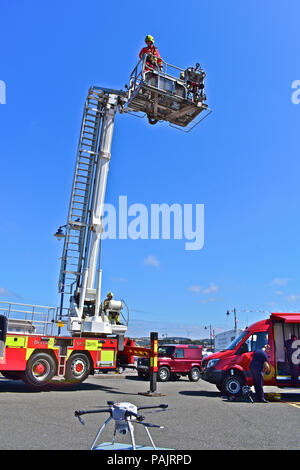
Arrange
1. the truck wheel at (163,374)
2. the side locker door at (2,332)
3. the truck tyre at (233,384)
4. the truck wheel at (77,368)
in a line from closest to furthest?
the side locker door at (2,332) < the truck tyre at (233,384) < the truck wheel at (77,368) < the truck wheel at (163,374)

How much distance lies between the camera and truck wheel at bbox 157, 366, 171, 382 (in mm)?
19797

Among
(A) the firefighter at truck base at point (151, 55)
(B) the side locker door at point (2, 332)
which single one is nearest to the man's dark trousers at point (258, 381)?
(B) the side locker door at point (2, 332)

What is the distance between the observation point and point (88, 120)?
15.6 meters

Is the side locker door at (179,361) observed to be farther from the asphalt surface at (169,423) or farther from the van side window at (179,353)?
the asphalt surface at (169,423)

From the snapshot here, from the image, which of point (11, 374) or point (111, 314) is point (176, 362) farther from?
point (11, 374)

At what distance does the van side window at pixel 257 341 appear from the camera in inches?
526

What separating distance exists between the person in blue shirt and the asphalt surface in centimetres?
44

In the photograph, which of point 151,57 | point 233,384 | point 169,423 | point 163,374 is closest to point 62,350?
point 233,384

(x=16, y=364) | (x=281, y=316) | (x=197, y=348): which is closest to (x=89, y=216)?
(x=16, y=364)

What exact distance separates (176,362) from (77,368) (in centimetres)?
844

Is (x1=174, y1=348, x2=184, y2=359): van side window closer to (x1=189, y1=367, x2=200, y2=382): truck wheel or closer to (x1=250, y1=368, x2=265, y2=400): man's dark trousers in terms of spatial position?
(x1=189, y1=367, x2=200, y2=382): truck wheel

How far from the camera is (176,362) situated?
67.0 ft

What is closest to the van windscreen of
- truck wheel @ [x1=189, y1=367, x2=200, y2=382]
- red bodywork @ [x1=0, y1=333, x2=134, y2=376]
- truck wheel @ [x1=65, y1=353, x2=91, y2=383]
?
truck wheel @ [x1=189, y1=367, x2=200, y2=382]
